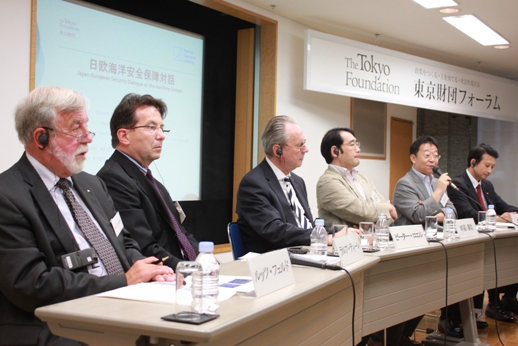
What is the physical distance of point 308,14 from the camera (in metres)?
5.27

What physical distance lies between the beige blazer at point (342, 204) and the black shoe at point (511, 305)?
198cm

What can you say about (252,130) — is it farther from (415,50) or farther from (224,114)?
(415,50)

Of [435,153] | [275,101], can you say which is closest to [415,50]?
[275,101]

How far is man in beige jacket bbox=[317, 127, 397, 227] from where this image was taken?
338 centimetres

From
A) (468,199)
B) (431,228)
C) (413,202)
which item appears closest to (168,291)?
(431,228)

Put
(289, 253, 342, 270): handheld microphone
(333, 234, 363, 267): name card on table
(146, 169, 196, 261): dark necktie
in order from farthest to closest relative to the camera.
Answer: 1. (146, 169, 196, 261): dark necktie
2. (333, 234, 363, 267): name card on table
3. (289, 253, 342, 270): handheld microphone

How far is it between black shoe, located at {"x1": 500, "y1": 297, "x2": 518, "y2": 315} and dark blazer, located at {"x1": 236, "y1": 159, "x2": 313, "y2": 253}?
2.71 metres

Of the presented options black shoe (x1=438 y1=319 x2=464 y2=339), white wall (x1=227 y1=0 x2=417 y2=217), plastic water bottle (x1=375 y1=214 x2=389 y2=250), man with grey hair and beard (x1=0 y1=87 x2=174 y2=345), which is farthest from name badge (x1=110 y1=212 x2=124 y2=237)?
white wall (x1=227 y1=0 x2=417 y2=217)

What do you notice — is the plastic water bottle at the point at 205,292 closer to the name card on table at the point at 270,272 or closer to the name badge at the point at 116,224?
the name card on table at the point at 270,272

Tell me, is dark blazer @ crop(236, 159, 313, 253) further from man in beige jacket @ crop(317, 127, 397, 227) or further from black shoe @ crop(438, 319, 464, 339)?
black shoe @ crop(438, 319, 464, 339)

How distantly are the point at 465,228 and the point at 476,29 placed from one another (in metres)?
2.98

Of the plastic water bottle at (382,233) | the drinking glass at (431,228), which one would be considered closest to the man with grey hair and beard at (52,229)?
the plastic water bottle at (382,233)

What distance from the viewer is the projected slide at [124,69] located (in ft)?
12.7

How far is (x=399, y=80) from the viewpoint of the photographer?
604 cm
